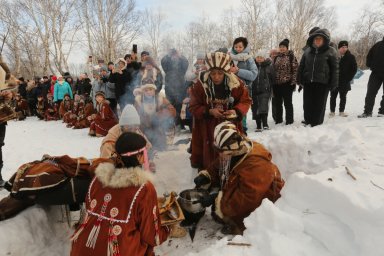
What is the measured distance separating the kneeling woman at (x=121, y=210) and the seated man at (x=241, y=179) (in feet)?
2.82

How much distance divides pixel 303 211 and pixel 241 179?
0.70 m

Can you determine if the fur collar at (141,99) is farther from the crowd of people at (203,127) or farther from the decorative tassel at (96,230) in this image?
the decorative tassel at (96,230)

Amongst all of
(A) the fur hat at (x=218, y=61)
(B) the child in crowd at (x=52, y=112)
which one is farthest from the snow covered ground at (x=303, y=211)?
(B) the child in crowd at (x=52, y=112)

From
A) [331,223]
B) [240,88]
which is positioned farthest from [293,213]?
[240,88]

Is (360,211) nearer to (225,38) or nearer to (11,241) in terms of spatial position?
(11,241)

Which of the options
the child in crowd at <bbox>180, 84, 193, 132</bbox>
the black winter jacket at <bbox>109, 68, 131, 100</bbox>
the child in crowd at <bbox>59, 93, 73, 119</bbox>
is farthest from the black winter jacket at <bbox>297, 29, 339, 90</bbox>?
the child in crowd at <bbox>59, 93, 73, 119</bbox>

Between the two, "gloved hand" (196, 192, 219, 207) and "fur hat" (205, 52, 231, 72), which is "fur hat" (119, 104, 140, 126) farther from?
"gloved hand" (196, 192, 219, 207)

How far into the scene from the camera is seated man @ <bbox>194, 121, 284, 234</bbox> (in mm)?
2891

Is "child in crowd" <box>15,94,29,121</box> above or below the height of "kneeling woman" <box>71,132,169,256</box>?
above

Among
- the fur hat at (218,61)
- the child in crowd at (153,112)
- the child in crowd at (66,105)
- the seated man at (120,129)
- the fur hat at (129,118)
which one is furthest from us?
the child in crowd at (66,105)

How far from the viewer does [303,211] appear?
2.35 meters

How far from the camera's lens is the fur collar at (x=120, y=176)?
230cm

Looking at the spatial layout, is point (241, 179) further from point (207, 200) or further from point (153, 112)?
point (153, 112)

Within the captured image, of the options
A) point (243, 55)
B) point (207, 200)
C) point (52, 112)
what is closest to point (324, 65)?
point (243, 55)
